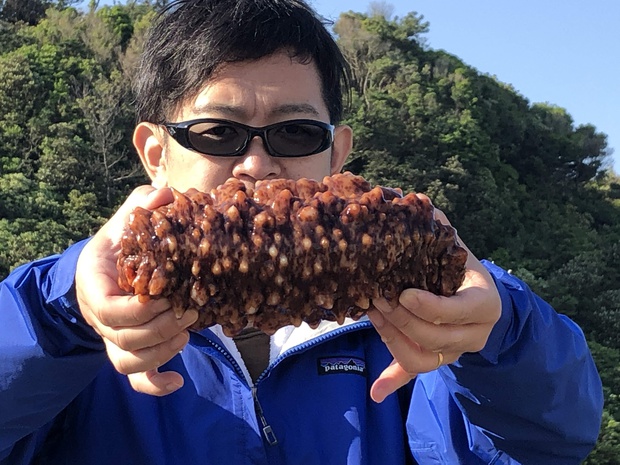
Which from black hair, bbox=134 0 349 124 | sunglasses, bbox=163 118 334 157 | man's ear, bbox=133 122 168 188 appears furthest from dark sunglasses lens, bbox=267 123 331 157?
man's ear, bbox=133 122 168 188

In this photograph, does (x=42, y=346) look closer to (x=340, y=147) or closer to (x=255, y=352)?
(x=255, y=352)

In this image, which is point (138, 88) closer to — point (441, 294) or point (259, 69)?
point (259, 69)

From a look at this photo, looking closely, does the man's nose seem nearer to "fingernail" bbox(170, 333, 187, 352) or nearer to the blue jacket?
the blue jacket

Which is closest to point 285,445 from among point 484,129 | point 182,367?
point 182,367

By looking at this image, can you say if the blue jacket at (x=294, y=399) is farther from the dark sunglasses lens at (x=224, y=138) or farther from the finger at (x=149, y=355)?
the dark sunglasses lens at (x=224, y=138)

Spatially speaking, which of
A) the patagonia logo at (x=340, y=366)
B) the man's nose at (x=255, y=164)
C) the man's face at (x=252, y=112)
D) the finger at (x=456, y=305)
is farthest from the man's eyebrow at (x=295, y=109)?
the finger at (x=456, y=305)
